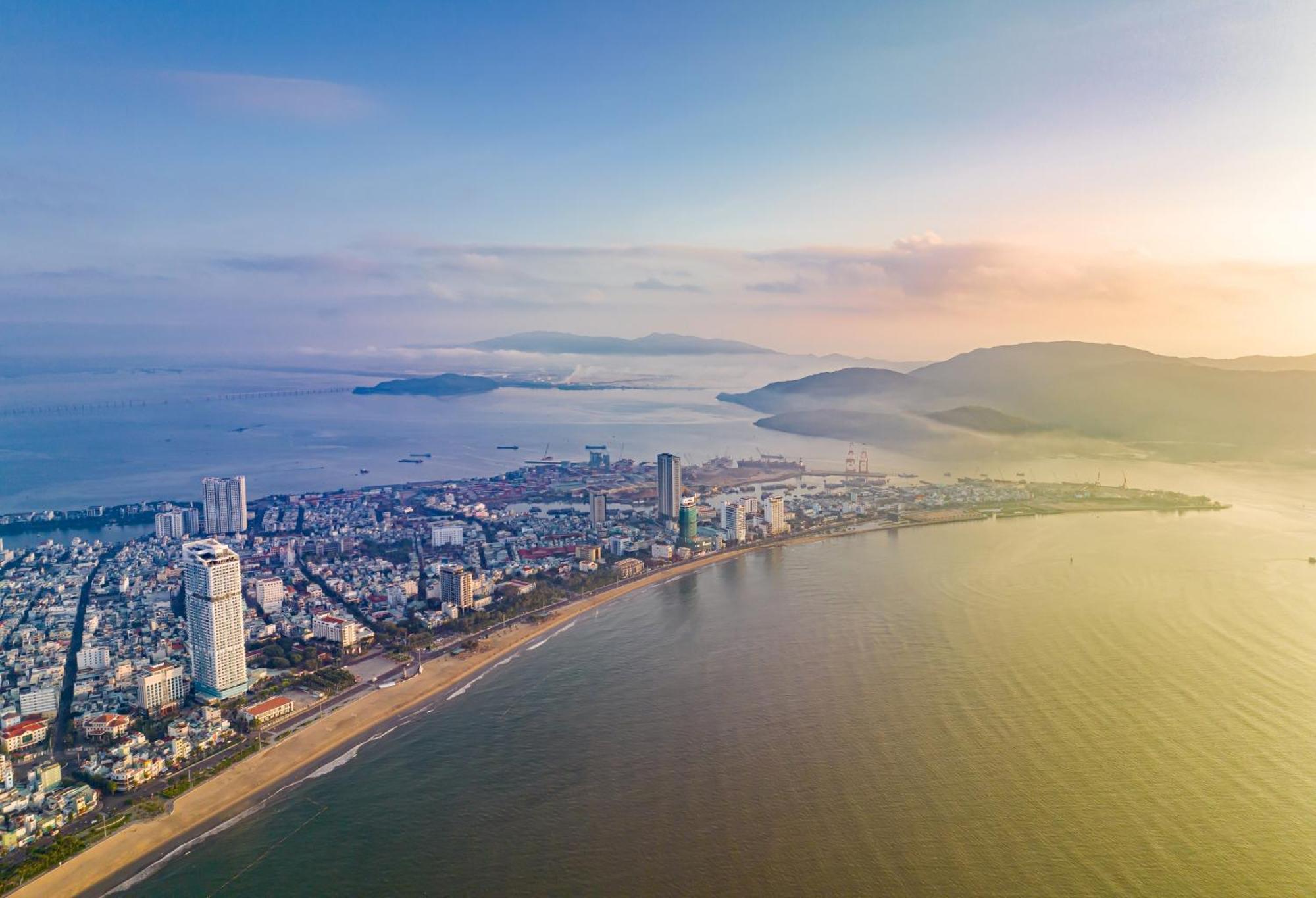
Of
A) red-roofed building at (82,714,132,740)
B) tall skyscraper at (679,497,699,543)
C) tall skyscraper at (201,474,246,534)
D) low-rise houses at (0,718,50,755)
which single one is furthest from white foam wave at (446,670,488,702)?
tall skyscraper at (201,474,246,534)

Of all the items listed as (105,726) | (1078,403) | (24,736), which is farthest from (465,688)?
(1078,403)

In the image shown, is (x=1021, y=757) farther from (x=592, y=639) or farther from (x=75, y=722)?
(x=75, y=722)

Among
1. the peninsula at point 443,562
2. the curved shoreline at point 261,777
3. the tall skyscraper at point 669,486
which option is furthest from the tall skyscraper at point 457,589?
the tall skyscraper at point 669,486

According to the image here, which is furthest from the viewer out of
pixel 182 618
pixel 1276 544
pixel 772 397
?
pixel 772 397

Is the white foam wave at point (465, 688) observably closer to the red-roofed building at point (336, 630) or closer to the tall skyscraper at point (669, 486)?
the red-roofed building at point (336, 630)

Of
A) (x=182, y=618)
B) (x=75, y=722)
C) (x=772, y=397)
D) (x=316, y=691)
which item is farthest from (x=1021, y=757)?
(x=772, y=397)

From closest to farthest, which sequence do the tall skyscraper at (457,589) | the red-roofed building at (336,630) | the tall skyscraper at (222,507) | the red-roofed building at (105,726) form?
the red-roofed building at (105,726) → the red-roofed building at (336,630) → the tall skyscraper at (457,589) → the tall skyscraper at (222,507)
